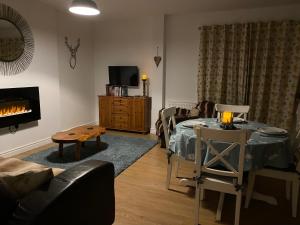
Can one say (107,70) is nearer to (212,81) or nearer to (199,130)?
(212,81)

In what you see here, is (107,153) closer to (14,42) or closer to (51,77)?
(51,77)

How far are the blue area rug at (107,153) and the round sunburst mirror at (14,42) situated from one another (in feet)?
4.60

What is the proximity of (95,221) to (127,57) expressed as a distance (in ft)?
13.8

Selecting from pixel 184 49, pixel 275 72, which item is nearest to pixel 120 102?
pixel 184 49

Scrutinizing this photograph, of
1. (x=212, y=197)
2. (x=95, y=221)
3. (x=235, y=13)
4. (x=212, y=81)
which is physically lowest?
(x=212, y=197)

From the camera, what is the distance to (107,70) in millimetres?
5730

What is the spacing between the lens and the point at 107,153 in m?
3.93

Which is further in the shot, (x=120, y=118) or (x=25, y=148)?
(x=120, y=118)

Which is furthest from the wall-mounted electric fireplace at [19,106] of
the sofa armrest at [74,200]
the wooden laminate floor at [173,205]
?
the sofa armrest at [74,200]

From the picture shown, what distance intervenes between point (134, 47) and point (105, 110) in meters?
1.54

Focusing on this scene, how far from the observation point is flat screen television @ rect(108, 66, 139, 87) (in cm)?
534

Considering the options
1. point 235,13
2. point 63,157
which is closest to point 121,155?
point 63,157

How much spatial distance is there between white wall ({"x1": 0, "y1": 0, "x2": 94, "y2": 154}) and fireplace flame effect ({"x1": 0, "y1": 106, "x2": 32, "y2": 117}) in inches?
9.3

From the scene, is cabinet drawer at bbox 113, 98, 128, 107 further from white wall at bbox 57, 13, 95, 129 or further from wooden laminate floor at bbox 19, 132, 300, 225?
A: wooden laminate floor at bbox 19, 132, 300, 225
